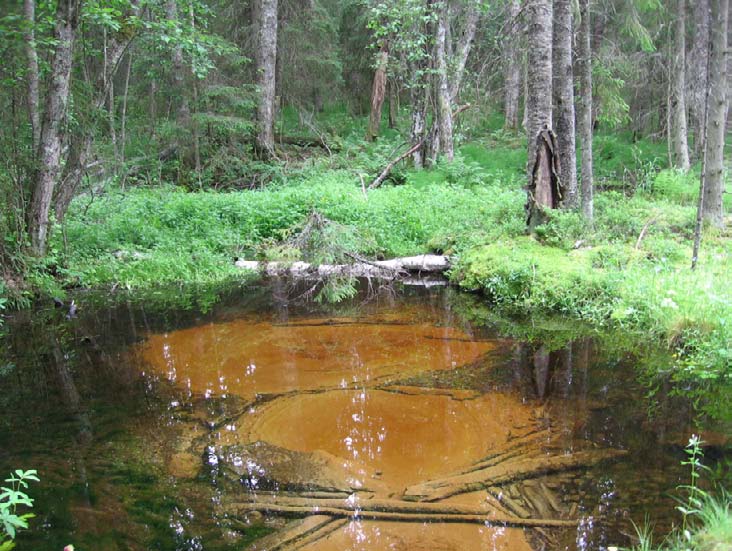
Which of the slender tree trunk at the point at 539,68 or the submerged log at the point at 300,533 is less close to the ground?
the slender tree trunk at the point at 539,68

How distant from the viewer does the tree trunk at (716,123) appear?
9.55 meters

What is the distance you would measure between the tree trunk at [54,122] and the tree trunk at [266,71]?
8.54 m

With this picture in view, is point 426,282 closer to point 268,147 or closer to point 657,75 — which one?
point 268,147

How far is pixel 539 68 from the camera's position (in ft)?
32.6

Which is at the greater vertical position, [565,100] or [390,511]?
[565,100]

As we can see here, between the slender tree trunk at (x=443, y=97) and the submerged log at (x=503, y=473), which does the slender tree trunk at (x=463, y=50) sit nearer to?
the slender tree trunk at (x=443, y=97)

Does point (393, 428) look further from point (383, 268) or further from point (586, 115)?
point (586, 115)

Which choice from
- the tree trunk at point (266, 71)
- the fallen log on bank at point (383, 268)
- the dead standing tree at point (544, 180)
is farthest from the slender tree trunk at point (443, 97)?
the fallen log on bank at point (383, 268)

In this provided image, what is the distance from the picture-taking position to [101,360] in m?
6.99

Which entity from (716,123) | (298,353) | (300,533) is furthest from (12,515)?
(716,123)

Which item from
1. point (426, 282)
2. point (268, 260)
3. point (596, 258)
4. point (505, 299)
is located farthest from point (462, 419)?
point (268, 260)

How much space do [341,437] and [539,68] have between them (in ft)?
25.7

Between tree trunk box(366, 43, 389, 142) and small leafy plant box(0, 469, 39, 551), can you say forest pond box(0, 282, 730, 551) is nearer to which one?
small leafy plant box(0, 469, 39, 551)

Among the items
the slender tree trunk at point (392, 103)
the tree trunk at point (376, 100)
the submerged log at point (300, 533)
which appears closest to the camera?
A: the submerged log at point (300, 533)
